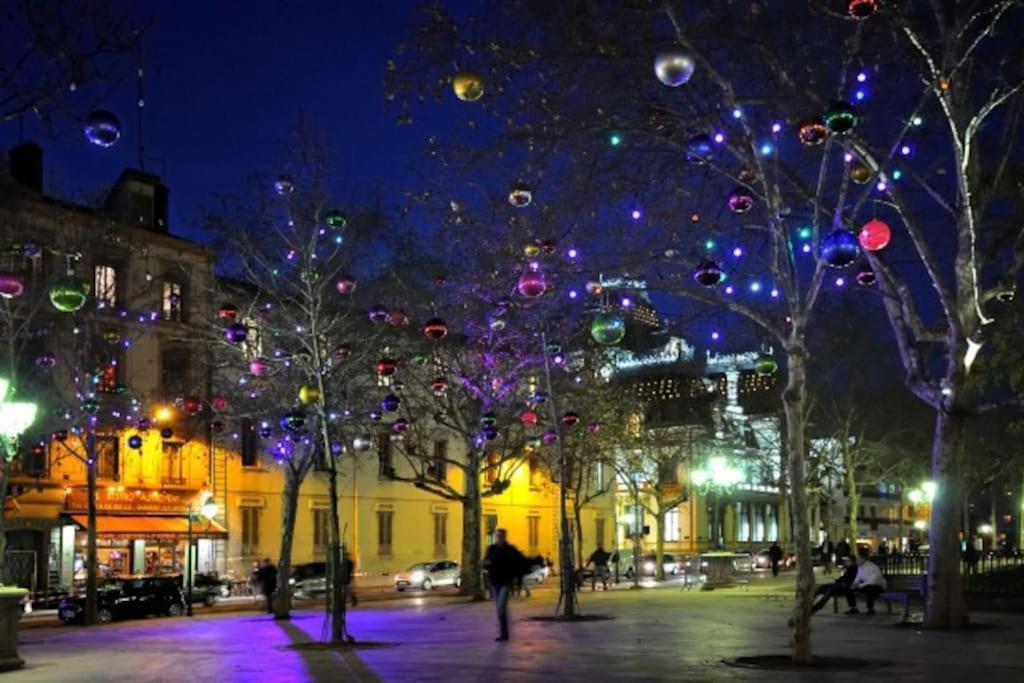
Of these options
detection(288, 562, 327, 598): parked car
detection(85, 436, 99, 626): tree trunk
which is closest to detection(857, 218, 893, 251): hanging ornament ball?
detection(85, 436, 99, 626): tree trunk

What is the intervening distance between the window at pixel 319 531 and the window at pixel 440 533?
7413 millimetres

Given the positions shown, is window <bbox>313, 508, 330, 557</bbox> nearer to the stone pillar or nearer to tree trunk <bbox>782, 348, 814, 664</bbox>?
the stone pillar

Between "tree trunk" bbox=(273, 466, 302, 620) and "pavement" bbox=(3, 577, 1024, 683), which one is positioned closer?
"pavement" bbox=(3, 577, 1024, 683)

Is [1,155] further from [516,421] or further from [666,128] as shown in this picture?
[516,421]

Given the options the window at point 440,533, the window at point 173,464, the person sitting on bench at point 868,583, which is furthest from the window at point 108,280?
the person sitting on bench at point 868,583

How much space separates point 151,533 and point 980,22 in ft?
119

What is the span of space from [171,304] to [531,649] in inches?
1289

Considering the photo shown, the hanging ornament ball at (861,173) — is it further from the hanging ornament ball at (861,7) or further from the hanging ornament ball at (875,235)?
the hanging ornament ball at (861,7)

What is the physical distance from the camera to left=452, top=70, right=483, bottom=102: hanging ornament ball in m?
14.1

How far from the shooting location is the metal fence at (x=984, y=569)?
86.0 feet

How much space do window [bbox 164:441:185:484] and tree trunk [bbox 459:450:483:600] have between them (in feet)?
48.1

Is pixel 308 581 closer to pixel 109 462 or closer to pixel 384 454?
A: pixel 384 454

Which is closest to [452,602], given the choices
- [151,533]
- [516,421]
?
[516,421]

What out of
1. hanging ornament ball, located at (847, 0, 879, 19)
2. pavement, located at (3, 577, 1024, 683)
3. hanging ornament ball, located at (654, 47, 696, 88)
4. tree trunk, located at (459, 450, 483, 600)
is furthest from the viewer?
tree trunk, located at (459, 450, 483, 600)
